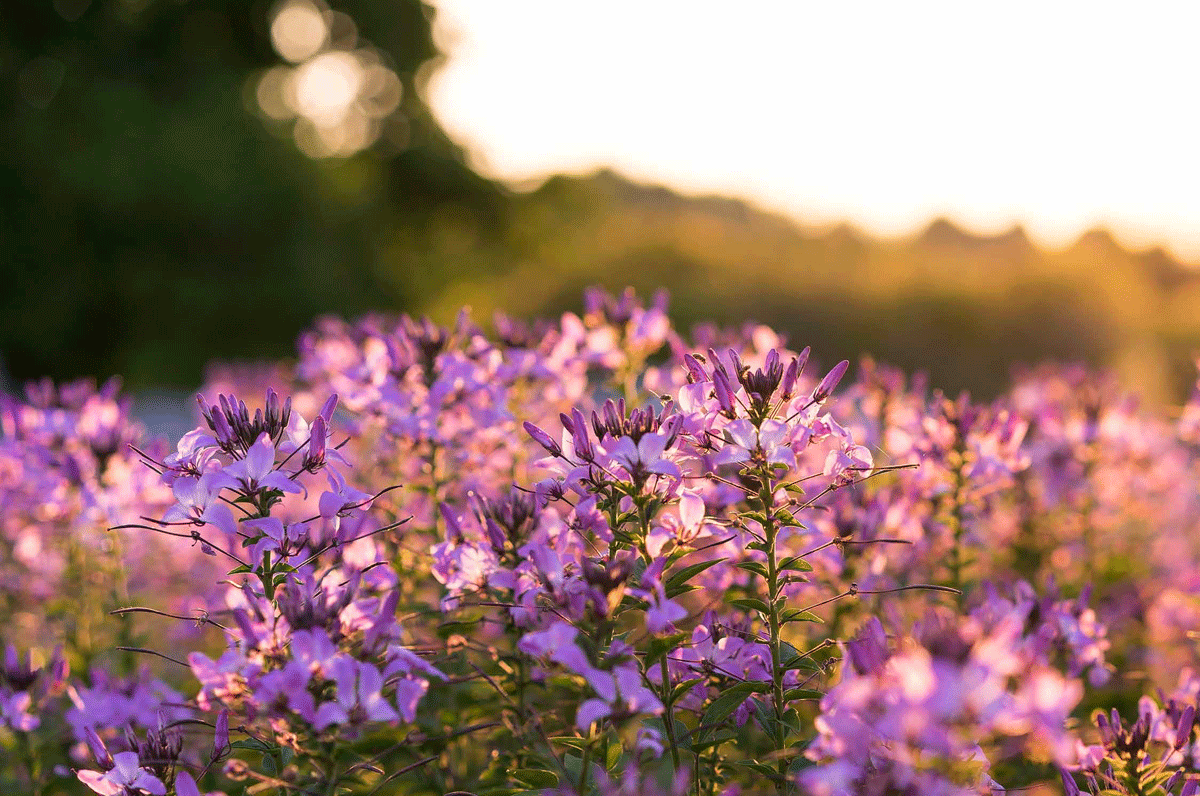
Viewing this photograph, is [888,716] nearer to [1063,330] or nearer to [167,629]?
[167,629]

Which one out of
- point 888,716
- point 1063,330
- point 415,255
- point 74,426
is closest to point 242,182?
point 415,255

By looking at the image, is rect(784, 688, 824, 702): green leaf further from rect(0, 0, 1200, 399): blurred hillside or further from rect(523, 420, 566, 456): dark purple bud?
rect(0, 0, 1200, 399): blurred hillside

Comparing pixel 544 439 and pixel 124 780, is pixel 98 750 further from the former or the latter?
pixel 544 439

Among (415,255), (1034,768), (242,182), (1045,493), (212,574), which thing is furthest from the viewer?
(415,255)

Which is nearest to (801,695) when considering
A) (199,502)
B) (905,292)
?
(199,502)

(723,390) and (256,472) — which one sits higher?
(723,390)

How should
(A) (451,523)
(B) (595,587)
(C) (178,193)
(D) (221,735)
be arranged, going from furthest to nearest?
(C) (178,193) < (A) (451,523) < (D) (221,735) < (B) (595,587)
